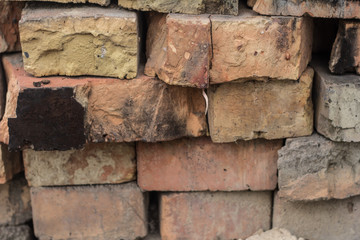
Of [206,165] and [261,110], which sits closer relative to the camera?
[261,110]

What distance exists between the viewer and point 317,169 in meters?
3.33

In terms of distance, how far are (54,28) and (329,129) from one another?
164 cm

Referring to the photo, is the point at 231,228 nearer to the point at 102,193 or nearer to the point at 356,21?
the point at 102,193

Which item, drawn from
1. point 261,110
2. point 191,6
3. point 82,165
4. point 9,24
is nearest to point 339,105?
point 261,110

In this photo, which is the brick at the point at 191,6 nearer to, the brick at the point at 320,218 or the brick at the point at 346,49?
the brick at the point at 346,49

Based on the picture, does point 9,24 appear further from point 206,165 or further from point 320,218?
point 320,218

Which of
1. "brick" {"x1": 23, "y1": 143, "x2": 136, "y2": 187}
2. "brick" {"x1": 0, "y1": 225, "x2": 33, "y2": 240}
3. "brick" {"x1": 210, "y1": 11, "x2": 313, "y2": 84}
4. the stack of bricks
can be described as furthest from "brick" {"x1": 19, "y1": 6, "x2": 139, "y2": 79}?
"brick" {"x1": 0, "y1": 225, "x2": 33, "y2": 240}

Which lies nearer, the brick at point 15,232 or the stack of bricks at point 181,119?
the stack of bricks at point 181,119

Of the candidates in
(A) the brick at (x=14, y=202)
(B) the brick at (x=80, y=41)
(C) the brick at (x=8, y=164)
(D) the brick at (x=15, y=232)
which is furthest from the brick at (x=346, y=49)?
(D) the brick at (x=15, y=232)

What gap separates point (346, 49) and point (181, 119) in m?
1.00

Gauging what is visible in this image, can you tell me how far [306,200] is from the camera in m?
3.40

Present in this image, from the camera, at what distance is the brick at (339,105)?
3.10 metres

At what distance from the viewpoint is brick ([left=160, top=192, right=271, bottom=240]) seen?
11.9 feet

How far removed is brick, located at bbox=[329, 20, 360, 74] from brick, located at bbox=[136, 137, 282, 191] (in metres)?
0.60
